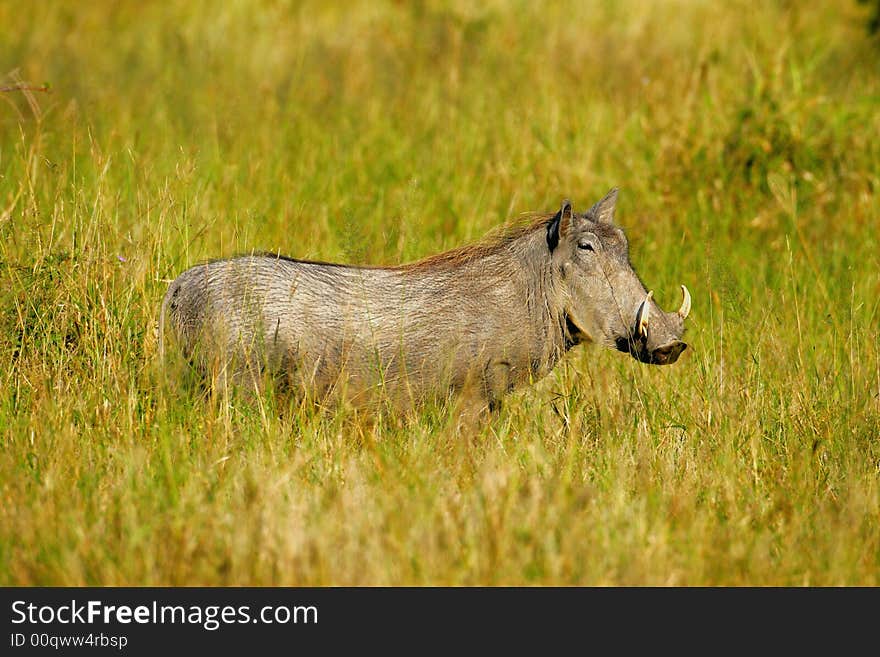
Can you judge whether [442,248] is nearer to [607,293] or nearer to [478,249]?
[478,249]

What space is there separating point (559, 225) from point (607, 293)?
0.30 m

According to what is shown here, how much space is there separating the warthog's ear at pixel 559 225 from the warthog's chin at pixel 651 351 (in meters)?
0.43

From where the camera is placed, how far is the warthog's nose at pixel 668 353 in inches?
168

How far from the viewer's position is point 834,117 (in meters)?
7.04

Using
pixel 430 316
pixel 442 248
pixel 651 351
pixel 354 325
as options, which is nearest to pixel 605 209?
pixel 651 351

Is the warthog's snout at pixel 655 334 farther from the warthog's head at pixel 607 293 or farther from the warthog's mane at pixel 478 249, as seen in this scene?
the warthog's mane at pixel 478 249

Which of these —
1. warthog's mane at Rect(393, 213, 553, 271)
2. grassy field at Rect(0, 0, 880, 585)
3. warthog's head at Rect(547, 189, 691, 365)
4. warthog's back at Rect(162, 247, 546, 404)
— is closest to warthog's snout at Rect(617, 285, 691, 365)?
warthog's head at Rect(547, 189, 691, 365)

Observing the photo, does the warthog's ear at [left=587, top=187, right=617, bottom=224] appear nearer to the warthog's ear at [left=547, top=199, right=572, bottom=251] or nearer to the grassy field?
the warthog's ear at [left=547, top=199, right=572, bottom=251]

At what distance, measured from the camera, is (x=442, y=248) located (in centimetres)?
606

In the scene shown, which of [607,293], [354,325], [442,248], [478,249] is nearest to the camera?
[354,325]

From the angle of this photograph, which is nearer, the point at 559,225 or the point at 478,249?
the point at 559,225
